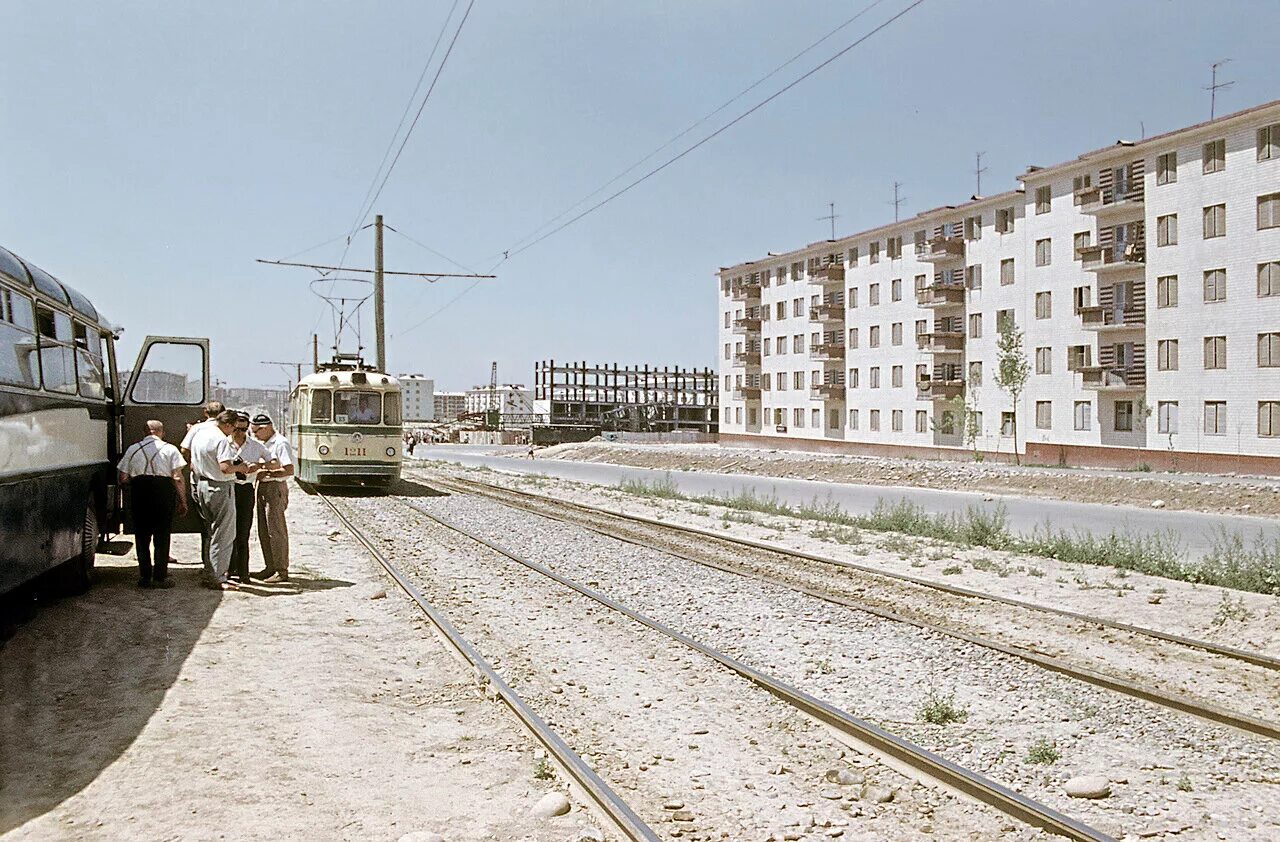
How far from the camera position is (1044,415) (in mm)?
48781

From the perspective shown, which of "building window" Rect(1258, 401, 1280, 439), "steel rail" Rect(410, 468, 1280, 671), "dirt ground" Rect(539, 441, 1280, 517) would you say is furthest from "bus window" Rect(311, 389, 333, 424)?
"building window" Rect(1258, 401, 1280, 439)

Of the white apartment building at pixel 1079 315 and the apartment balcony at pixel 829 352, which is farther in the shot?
the apartment balcony at pixel 829 352

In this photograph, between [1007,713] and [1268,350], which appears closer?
[1007,713]

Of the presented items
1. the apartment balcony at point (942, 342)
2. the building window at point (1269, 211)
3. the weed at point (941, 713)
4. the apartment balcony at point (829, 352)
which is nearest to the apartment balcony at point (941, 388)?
the apartment balcony at point (942, 342)

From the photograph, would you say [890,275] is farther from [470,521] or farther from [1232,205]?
[470,521]

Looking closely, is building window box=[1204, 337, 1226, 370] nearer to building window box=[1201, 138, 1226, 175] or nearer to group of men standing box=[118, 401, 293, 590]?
building window box=[1201, 138, 1226, 175]

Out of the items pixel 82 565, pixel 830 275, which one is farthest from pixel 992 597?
pixel 830 275

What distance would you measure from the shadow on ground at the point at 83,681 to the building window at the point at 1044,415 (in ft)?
149

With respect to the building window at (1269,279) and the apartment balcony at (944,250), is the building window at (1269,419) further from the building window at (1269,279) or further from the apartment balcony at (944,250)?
the apartment balcony at (944,250)

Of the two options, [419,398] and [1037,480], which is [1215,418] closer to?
[1037,480]

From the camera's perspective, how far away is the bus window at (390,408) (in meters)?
23.4

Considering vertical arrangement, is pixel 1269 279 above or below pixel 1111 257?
below

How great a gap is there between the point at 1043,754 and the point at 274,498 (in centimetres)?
826

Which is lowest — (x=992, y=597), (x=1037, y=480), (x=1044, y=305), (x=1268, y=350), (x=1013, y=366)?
(x=1037, y=480)
